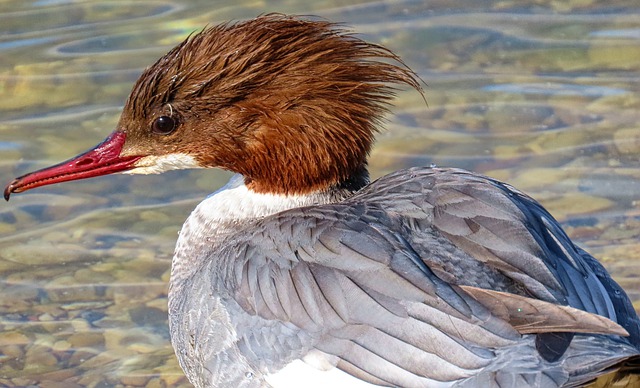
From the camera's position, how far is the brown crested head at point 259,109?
15.3ft

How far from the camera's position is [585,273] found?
441 cm

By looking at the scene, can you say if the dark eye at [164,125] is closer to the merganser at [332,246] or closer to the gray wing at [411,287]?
the merganser at [332,246]

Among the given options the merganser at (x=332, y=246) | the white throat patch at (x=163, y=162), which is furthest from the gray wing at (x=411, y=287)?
the white throat patch at (x=163, y=162)

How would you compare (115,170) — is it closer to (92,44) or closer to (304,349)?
(304,349)

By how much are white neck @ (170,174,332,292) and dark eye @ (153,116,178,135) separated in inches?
18.2

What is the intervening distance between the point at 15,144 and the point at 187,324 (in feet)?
9.15

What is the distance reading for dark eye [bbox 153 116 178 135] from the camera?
474cm

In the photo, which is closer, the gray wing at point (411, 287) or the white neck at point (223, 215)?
the gray wing at point (411, 287)

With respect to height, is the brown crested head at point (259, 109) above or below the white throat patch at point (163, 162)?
above

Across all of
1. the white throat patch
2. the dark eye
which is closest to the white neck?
the white throat patch

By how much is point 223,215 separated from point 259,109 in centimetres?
58

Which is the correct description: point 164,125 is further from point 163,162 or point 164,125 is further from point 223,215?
point 223,215

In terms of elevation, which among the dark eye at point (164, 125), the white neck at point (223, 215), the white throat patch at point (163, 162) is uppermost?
the dark eye at point (164, 125)

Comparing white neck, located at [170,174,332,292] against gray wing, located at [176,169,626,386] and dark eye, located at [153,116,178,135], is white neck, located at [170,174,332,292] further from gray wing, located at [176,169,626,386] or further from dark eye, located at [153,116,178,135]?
dark eye, located at [153,116,178,135]
